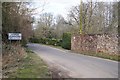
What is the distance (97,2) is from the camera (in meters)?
51.1

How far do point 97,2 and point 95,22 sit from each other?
167 inches

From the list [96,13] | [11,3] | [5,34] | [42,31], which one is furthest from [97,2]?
[42,31]

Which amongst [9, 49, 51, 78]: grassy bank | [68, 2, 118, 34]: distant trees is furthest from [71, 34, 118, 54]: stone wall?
[9, 49, 51, 78]: grassy bank

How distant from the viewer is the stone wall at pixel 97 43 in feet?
90.9

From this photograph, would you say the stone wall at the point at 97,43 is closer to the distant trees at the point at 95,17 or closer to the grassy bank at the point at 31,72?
the distant trees at the point at 95,17

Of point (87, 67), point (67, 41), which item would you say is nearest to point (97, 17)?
point (67, 41)

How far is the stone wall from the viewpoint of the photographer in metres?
27.7

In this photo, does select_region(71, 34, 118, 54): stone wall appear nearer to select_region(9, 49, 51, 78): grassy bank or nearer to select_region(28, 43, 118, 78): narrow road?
select_region(28, 43, 118, 78): narrow road

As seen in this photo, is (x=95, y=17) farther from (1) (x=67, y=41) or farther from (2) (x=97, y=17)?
(1) (x=67, y=41)

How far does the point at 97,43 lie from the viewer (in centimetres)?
3169

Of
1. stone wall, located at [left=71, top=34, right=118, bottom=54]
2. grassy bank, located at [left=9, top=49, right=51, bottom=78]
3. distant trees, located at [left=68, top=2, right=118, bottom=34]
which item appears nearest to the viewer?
grassy bank, located at [left=9, top=49, right=51, bottom=78]

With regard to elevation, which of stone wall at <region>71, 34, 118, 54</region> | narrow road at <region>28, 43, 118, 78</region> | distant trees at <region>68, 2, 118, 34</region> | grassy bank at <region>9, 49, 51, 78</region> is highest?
distant trees at <region>68, 2, 118, 34</region>

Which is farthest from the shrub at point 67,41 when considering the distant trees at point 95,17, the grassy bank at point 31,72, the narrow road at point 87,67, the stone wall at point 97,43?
the grassy bank at point 31,72

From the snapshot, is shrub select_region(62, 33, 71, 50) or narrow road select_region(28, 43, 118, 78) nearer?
narrow road select_region(28, 43, 118, 78)
